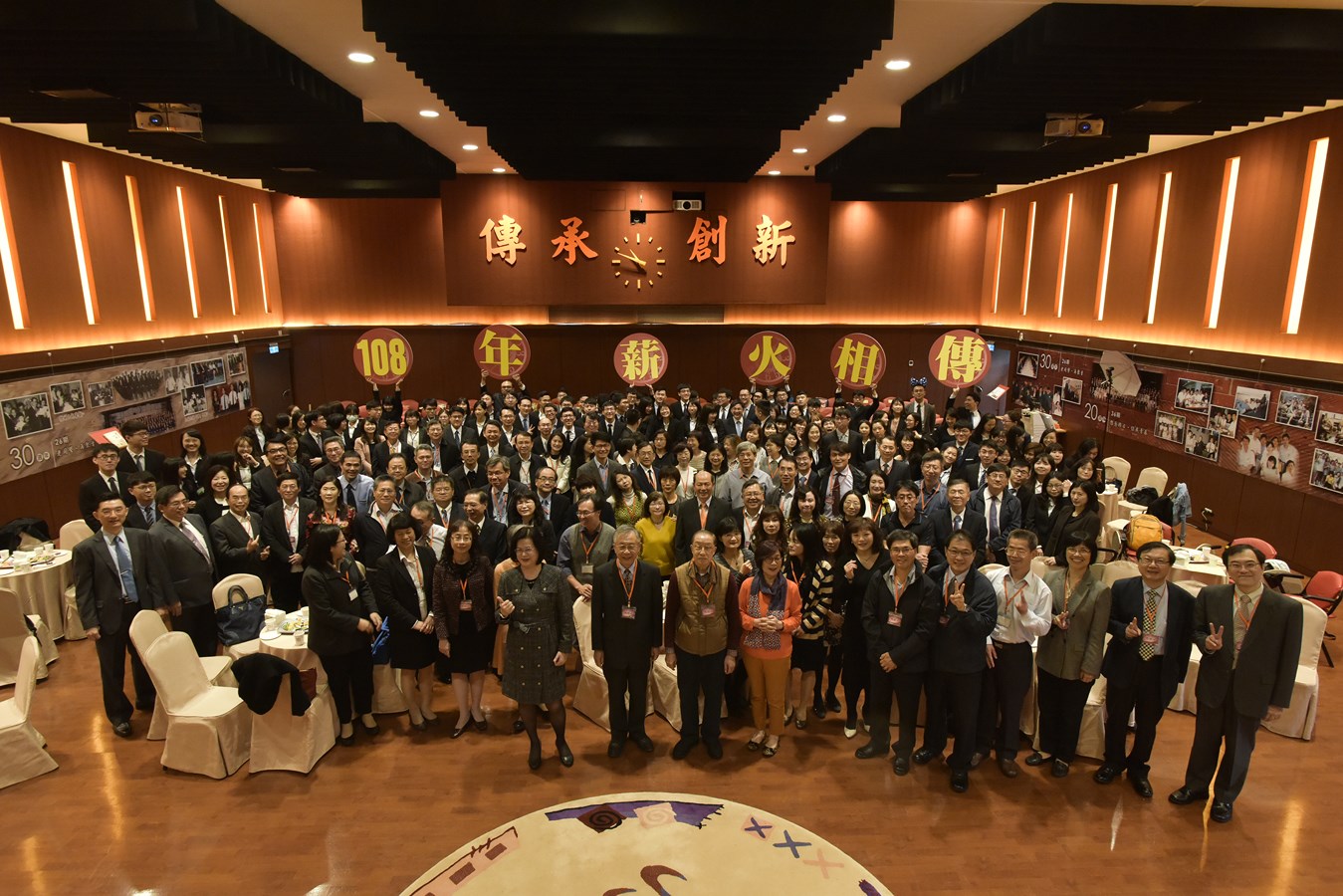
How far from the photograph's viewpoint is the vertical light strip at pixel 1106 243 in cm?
1250

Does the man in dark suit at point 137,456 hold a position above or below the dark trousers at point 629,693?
above

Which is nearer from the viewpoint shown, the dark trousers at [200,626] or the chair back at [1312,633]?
the chair back at [1312,633]

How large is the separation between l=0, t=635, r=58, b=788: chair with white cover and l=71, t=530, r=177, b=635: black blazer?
0.40m

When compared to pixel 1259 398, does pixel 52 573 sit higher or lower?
lower

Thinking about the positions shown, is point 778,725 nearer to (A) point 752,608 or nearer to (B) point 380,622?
(A) point 752,608

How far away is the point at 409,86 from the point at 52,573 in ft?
20.7

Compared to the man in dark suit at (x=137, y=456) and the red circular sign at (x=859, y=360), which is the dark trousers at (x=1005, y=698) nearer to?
the red circular sign at (x=859, y=360)

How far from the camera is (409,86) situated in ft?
27.9

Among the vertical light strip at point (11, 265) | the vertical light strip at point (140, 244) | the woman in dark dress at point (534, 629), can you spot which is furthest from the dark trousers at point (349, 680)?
the vertical light strip at point (140, 244)

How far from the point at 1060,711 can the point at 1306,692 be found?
2145 mm

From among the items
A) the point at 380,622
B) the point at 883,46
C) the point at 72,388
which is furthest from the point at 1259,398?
the point at 72,388

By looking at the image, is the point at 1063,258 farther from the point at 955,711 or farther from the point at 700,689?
the point at 700,689

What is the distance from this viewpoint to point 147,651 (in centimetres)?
489

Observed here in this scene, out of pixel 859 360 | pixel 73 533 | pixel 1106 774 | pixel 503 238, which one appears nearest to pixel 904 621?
pixel 1106 774
